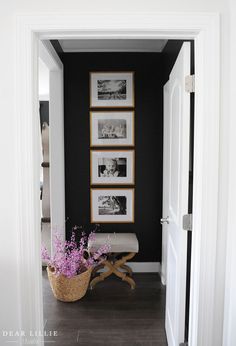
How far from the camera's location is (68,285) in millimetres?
2793

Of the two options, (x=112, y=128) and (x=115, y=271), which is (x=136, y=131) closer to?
(x=112, y=128)

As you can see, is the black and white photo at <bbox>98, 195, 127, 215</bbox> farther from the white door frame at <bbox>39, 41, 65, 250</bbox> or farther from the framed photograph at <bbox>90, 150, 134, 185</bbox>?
the white door frame at <bbox>39, 41, 65, 250</bbox>

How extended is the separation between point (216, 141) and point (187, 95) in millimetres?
376

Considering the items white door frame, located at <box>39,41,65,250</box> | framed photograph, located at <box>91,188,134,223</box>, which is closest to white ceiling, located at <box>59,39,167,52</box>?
white door frame, located at <box>39,41,65,250</box>

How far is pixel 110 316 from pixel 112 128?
80.7 inches

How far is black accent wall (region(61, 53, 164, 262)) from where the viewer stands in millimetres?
3336

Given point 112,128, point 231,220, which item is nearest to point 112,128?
point 112,128

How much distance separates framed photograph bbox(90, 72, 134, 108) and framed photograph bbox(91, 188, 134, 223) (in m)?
1.06

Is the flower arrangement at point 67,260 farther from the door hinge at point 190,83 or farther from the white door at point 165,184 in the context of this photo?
the door hinge at point 190,83

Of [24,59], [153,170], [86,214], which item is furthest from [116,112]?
[24,59]

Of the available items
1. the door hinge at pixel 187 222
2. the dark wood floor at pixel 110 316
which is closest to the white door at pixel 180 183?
the door hinge at pixel 187 222

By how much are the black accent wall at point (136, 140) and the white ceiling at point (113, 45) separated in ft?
0.20

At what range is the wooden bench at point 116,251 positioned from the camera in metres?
3.10

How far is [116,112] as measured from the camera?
337 cm
